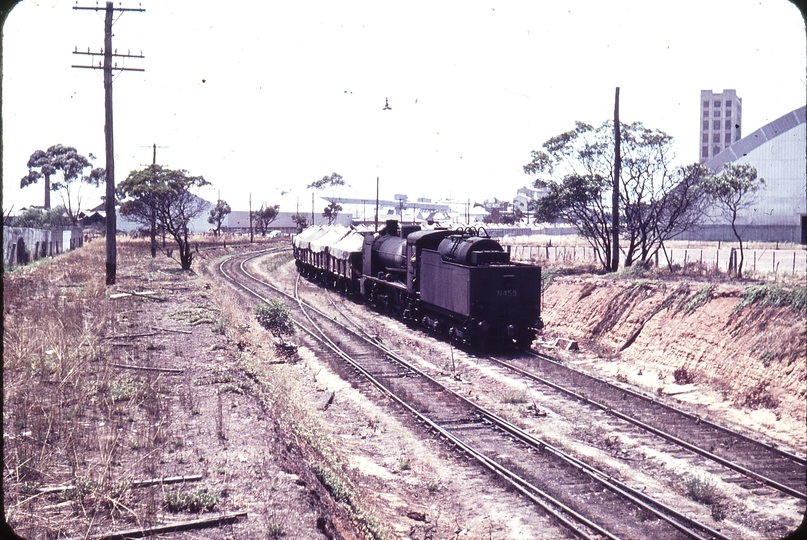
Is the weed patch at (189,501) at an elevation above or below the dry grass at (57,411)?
below

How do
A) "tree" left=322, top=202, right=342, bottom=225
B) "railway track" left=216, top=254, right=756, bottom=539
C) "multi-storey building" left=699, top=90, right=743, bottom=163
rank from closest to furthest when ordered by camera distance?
"railway track" left=216, top=254, right=756, bottom=539 → "tree" left=322, top=202, right=342, bottom=225 → "multi-storey building" left=699, top=90, right=743, bottom=163

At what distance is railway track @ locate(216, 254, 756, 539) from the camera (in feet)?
26.5

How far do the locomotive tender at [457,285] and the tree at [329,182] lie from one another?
123797 millimetres

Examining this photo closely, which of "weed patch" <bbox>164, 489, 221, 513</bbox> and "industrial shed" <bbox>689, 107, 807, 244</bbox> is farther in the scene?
"industrial shed" <bbox>689, 107, 807, 244</bbox>

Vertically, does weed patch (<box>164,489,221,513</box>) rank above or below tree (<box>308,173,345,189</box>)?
below

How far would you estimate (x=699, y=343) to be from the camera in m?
17.0

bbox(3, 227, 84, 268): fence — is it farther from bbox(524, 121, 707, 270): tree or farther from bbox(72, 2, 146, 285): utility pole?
bbox(524, 121, 707, 270): tree

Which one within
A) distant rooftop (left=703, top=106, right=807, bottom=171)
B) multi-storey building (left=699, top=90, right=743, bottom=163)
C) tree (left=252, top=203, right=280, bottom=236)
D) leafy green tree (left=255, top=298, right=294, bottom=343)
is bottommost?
leafy green tree (left=255, top=298, right=294, bottom=343)

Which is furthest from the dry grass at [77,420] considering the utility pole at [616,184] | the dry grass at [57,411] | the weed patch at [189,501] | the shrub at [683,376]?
the utility pole at [616,184]

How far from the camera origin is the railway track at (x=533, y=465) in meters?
8.08

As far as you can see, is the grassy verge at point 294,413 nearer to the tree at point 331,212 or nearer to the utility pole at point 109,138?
the utility pole at point 109,138

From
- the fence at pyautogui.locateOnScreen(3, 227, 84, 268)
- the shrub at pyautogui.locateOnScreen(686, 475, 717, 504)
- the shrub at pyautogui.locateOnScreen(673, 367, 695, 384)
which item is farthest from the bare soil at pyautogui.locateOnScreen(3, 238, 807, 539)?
the fence at pyautogui.locateOnScreen(3, 227, 84, 268)

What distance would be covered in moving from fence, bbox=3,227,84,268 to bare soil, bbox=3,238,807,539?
448 inches

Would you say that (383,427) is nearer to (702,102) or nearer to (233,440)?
(233,440)
